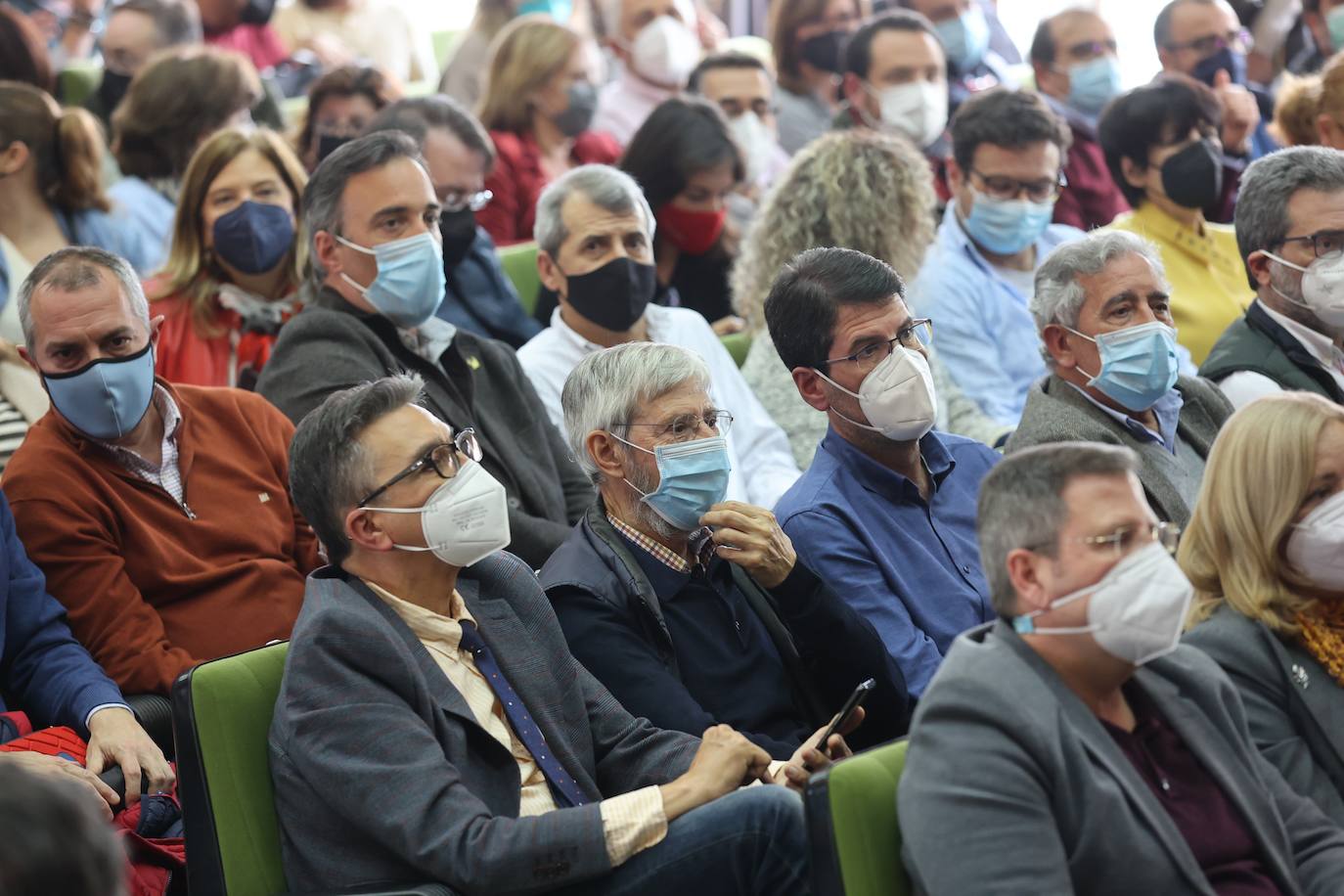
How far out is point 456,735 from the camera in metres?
2.52

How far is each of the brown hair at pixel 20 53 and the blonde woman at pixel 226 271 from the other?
164 cm

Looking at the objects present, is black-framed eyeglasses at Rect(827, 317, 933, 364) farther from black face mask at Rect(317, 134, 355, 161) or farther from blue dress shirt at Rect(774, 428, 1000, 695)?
black face mask at Rect(317, 134, 355, 161)

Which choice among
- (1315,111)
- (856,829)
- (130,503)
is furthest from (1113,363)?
(1315,111)

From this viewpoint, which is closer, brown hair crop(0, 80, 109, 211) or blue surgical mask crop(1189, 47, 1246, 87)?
brown hair crop(0, 80, 109, 211)

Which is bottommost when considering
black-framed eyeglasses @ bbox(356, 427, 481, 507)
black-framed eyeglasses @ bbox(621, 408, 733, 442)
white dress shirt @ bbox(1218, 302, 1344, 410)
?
white dress shirt @ bbox(1218, 302, 1344, 410)

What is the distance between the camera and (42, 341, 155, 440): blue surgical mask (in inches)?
125

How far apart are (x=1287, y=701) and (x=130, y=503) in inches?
83.2

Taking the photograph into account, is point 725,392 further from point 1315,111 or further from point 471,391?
point 1315,111

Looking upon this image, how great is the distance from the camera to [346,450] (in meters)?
2.65

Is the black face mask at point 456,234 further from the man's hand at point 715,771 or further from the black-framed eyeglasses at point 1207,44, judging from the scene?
the black-framed eyeglasses at point 1207,44

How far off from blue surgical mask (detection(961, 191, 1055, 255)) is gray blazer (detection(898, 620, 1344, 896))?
270 centimetres

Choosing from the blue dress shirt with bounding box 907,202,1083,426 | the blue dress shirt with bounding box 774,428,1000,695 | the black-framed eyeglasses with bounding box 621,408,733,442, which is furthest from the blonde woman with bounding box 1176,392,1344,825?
the blue dress shirt with bounding box 907,202,1083,426

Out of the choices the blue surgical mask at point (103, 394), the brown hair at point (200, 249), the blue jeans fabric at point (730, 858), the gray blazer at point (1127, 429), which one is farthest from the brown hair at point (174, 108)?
the blue jeans fabric at point (730, 858)

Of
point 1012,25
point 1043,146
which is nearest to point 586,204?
point 1043,146
